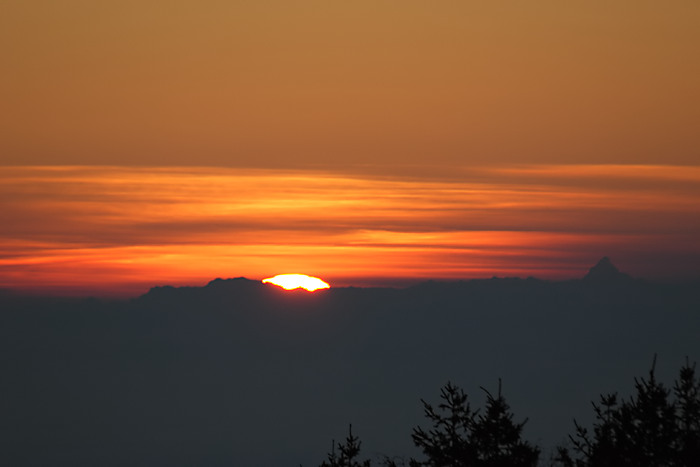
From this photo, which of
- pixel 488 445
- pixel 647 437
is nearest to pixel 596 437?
pixel 647 437

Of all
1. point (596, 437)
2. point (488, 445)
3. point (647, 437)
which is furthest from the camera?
point (596, 437)

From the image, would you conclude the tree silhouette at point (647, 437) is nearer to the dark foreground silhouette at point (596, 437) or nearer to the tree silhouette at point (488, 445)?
the dark foreground silhouette at point (596, 437)

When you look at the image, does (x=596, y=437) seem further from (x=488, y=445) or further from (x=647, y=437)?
(x=488, y=445)

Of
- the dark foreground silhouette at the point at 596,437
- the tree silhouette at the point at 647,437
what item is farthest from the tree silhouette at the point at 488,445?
the tree silhouette at the point at 647,437

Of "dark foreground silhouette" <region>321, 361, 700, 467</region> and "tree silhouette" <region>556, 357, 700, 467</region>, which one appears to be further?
"dark foreground silhouette" <region>321, 361, 700, 467</region>

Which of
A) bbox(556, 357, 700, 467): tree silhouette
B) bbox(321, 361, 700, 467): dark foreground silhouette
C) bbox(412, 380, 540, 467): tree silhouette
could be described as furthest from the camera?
bbox(412, 380, 540, 467): tree silhouette

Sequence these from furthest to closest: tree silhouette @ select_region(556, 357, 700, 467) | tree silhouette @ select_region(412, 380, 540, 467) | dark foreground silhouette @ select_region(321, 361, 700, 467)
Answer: tree silhouette @ select_region(412, 380, 540, 467)
dark foreground silhouette @ select_region(321, 361, 700, 467)
tree silhouette @ select_region(556, 357, 700, 467)

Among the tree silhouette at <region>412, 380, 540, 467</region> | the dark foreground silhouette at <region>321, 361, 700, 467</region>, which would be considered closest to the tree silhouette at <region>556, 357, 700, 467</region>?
the dark foreground silhouette at <region>321, 361, 700, 467</region>

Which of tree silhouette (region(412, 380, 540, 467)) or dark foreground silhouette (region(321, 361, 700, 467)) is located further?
tree silhouette (region(412, 380, 540, 467))

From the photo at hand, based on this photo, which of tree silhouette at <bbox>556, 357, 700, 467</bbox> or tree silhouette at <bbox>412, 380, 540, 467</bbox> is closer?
tree silhouette at <bbox>556, 357, 700, 467</bbox>

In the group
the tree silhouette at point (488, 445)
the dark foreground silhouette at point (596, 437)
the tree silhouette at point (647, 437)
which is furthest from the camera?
the tree silhouette at point (488, 445)

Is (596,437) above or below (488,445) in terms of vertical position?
above

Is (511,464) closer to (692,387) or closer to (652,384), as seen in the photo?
(652,384)

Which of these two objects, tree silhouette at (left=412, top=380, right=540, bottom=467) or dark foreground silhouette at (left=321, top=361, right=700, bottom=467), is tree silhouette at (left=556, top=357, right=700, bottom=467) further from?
tree silhouette at (left=412, top=380, right=540, bottom=467)
